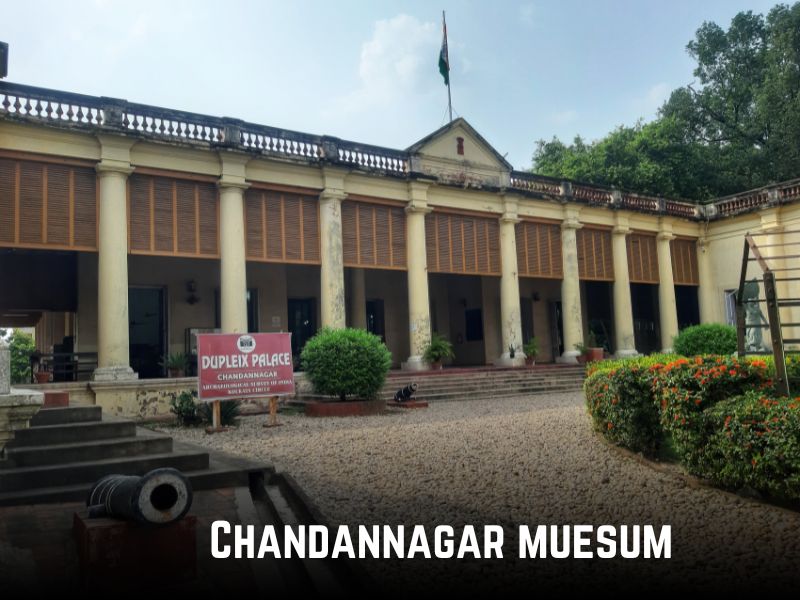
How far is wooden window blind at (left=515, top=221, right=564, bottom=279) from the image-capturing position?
1941 cm

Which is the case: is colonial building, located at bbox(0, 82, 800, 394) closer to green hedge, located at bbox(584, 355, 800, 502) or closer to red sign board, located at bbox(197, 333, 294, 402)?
red sign board, located at bbox(197, 333, 294, 402)

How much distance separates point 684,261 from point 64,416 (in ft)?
71.2

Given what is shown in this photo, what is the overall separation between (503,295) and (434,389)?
4.94 m

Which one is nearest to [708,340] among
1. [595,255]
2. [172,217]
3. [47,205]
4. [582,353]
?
[582,353]

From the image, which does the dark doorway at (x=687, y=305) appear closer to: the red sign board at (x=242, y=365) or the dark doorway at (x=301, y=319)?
the dark doorway at (x=301, y=319)

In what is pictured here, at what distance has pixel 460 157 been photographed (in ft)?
60.8

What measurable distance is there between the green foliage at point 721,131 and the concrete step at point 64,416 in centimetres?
2424

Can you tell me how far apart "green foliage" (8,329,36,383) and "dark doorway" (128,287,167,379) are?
230cm

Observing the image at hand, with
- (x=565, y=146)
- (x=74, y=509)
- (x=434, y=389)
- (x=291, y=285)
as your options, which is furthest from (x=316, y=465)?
(x=565, y=146)

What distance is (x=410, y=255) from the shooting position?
56.7ft

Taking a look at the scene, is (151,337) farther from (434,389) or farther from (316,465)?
(316,465)

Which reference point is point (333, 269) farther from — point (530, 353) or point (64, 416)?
point (64, 416)

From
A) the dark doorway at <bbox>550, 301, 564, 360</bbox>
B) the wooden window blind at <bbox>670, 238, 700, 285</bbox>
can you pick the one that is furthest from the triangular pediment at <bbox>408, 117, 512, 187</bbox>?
the wooden window blind at <bbox>670, 238, 700, 285</bbox>

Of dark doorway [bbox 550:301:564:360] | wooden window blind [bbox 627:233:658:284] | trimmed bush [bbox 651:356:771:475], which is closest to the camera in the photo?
trimmed bush [bbox 651:356:771:475]
